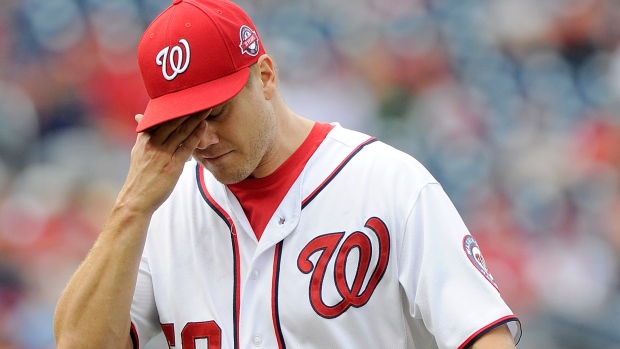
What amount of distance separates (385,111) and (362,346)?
3.38 metres

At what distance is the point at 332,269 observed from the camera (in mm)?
2049

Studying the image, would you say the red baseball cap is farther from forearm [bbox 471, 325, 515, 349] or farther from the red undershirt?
forearm [bbox 471, 325, 515, 349]

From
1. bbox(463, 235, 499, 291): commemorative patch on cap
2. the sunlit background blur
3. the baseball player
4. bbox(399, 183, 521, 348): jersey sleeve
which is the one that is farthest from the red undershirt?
the sunlit background blur

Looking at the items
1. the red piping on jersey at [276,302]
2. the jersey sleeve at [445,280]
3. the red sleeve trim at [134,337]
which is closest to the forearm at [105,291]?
the red sleeve trim at [134,337]

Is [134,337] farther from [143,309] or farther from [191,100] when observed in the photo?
[191,100]

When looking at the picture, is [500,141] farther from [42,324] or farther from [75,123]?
[42,324]

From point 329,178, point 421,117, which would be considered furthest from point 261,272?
point 421,117

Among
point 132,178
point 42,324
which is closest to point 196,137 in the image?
point 132,178

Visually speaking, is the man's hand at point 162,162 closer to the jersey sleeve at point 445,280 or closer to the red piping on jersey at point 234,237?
the red piping on jersey at point 234,237

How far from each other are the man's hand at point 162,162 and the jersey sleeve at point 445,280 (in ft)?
1.85

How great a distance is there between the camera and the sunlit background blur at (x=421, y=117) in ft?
15.8

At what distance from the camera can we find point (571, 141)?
17.3 ft

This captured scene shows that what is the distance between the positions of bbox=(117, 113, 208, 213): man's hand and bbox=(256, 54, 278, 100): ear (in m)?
0.25

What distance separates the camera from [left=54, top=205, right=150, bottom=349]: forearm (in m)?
2.02
